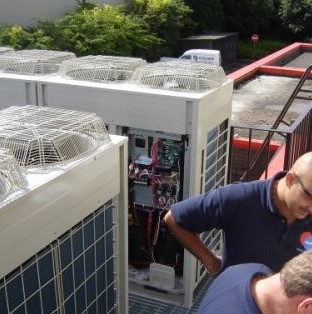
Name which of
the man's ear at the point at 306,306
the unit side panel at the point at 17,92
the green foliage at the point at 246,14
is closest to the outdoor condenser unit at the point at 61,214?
the unit side panel at the point at 17,92

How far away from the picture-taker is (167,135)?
387 centimetres

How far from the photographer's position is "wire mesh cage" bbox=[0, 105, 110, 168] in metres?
2.62

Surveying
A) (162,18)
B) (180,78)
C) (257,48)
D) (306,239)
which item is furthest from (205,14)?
(306,239)

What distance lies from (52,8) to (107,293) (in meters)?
15.3

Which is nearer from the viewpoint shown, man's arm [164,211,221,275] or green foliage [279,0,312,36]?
man's arm [164,211,221,275]

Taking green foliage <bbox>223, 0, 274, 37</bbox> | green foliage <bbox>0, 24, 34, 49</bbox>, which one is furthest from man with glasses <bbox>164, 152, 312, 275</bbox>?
green foliage <bbox>223, 0, 274, 37</bbox>

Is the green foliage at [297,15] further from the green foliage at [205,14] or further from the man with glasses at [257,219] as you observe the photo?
the man with glasses at [257,219]

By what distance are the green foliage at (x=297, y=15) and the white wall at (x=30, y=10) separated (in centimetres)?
1189

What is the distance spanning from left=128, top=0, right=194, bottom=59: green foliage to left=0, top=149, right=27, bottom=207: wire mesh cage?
53.9ft

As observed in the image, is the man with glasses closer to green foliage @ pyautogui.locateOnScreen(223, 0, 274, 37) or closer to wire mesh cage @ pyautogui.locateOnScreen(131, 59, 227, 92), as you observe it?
wire mesh cage @ pyautogui.locateOnScreen(131, 59, 227, 92)

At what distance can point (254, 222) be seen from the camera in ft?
8.68

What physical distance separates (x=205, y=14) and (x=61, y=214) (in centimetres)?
2163

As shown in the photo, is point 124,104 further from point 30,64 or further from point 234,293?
point 234,293

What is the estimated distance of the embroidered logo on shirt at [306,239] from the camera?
265 cm
